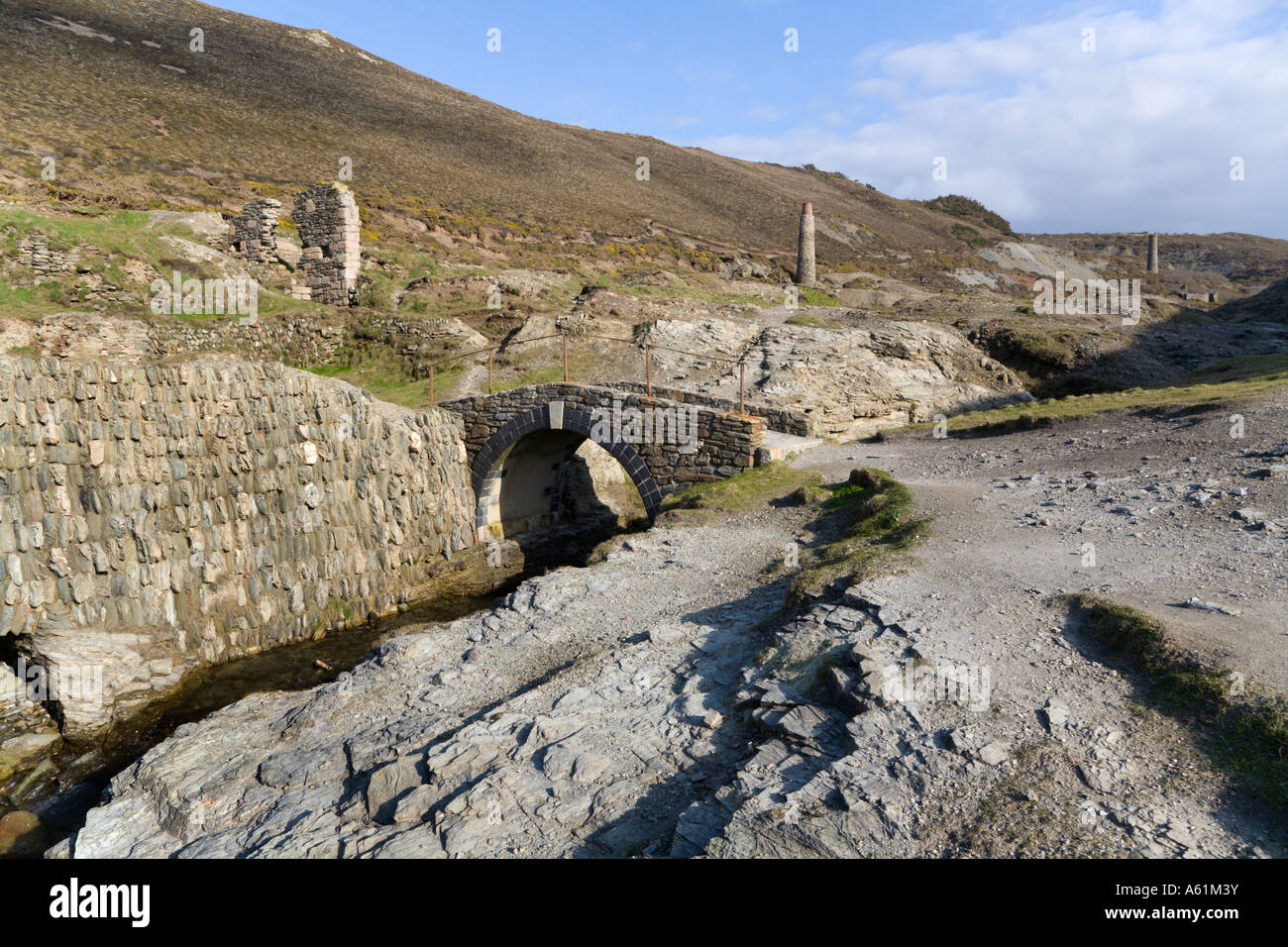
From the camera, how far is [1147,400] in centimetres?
1542

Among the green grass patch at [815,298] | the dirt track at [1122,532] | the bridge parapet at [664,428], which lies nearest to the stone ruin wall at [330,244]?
the bridge parapet at [664,428]

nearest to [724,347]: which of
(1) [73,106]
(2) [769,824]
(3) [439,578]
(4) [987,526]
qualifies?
(3) [439,578]

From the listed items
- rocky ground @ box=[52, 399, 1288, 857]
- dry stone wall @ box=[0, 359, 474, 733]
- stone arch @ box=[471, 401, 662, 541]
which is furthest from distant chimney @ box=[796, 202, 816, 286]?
rocky ground @ box=[52, 399, 1288, 857]

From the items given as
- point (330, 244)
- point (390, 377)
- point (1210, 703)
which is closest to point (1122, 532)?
point (1210, 703)

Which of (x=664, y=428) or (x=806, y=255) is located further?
(x=806, y=255)

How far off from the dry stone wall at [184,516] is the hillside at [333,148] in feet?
59.7

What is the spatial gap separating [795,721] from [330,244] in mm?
26860

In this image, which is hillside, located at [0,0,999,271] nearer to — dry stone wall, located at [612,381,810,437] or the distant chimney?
the distant chimney

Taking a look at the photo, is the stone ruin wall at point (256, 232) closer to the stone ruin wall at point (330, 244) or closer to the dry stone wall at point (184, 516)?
the stone ruin wall at point (330, 244)

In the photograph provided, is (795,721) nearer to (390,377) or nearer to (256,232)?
(390,377)

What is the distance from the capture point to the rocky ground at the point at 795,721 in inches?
177

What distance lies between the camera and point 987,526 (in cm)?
959

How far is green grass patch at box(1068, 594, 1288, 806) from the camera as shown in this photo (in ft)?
14.0

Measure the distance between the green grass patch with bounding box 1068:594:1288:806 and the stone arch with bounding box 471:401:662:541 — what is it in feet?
35.7
